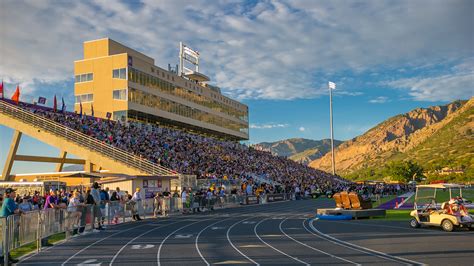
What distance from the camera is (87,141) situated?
43812 mm

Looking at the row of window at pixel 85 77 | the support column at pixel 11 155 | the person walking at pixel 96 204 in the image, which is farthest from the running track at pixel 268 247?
the row of window at pixel 85 77

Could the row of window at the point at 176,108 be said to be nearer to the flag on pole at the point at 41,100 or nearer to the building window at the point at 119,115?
the building window at the point at 119,115

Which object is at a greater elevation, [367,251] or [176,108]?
[176,108]

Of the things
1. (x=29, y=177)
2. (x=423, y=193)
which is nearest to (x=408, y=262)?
(x=423, y=193)

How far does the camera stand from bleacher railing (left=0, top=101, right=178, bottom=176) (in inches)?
1660

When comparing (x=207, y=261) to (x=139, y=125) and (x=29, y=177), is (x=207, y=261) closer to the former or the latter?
(x=29, y=177)

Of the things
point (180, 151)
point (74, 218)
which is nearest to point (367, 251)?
point (74, 218)

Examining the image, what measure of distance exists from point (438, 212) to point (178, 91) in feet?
187

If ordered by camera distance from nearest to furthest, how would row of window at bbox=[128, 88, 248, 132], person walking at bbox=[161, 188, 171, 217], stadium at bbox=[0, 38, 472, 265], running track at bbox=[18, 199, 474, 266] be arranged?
running track at bbox=[18, 199, 474, 266]
stadium at bbox=[0, 38, 472, 265]
person walking at bbox=[161, 188, 171, 217]
row of window at bbox=[128, 88, 248, 132]

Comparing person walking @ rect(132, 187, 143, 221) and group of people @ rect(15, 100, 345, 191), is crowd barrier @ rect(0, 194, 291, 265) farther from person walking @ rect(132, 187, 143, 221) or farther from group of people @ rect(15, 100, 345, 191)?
group of people @ rect(15, 100, 345, 191)

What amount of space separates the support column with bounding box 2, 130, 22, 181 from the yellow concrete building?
12135 mm

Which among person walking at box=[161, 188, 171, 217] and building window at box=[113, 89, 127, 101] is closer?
person walking at box=[161, 188, 171, 217]

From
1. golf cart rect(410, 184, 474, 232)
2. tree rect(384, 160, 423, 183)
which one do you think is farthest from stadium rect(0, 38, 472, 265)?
tree rect(384, 160, 423, 183)

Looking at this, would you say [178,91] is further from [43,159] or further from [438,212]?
[438,212]
